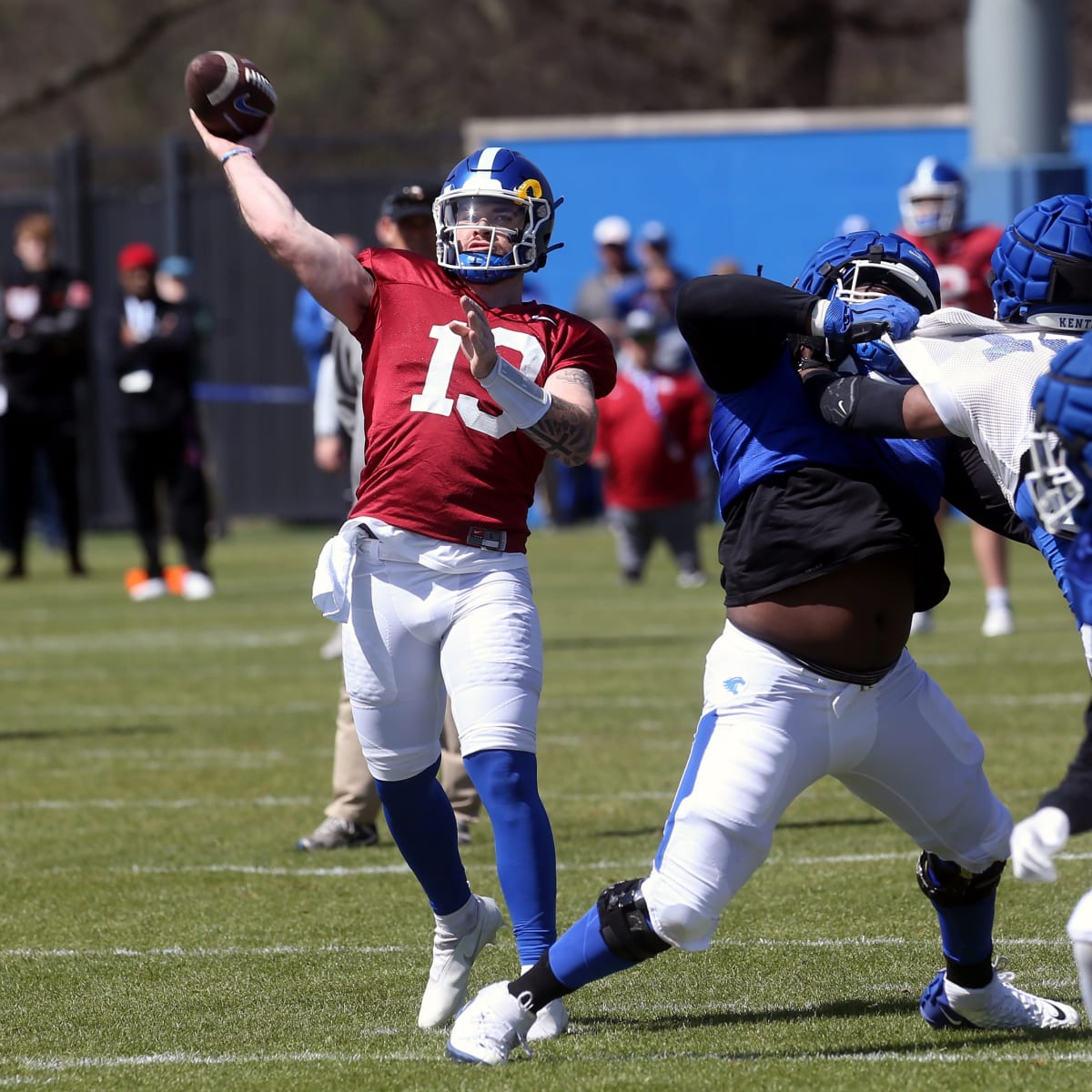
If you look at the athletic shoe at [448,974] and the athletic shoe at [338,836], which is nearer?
the athletic shoe at [448,974]

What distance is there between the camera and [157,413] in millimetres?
15328

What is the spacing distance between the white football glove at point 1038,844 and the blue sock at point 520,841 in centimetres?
127

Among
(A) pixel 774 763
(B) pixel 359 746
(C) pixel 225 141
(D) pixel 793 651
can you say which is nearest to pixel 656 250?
(B) pixel 359 746

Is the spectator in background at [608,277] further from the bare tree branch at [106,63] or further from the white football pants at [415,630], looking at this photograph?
the white football pants at [415,630]

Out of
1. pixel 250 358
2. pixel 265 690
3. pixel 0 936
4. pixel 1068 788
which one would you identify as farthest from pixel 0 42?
pixel 1068 788

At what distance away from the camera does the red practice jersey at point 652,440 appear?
50.2 feet

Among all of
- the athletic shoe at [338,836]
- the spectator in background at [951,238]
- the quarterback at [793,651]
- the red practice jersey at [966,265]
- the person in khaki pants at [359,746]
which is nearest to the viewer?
the quarterback at [793,651]

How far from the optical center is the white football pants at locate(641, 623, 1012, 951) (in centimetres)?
438

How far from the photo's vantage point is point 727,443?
4625 millimetres

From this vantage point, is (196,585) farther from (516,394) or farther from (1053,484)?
(1053,484)

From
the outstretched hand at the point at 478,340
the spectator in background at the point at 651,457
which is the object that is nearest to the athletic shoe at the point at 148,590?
the spectator in background at the point at 651,457

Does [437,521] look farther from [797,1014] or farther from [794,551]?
[797,1014]

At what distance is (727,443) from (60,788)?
4506 millimetres

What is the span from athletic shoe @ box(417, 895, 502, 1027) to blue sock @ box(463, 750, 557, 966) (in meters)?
0.26
